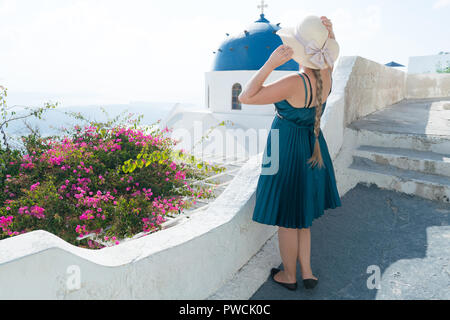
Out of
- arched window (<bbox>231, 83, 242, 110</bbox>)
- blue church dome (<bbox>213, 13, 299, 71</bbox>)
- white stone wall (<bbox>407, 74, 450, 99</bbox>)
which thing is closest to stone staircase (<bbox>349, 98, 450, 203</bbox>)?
white stone wall (<bbox>407, 74, 450, 99</bbox>)

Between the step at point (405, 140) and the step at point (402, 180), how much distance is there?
16.7 inches

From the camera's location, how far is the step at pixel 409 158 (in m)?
3.72

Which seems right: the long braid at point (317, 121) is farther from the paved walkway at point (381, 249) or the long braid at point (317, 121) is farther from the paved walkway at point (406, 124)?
the paved walkway at point (406, 124)

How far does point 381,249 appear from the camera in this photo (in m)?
2.87

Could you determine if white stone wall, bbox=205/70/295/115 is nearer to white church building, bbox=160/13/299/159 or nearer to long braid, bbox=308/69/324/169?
white church building, bbox=160/13/299/159

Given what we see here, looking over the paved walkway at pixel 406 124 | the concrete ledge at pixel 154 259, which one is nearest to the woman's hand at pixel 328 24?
the concrete ledge at pixel 154 259

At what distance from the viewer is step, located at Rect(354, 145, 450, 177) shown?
3717 millimetres

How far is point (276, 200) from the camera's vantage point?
2381mm

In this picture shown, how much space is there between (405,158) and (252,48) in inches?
575

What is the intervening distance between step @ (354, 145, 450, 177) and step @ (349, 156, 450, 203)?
0.05 metres

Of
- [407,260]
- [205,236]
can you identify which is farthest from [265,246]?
[407,260]

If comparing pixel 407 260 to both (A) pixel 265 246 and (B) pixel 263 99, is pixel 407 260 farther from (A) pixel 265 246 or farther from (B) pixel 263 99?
(B) pixel 263 99

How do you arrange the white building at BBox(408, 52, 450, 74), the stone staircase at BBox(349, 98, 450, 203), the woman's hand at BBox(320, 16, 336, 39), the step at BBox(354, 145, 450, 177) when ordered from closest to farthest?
the woman's hand at BBox(320, 16, 336, 39), the stone staircase at BBox(349, 98, 450, 203), the step at BBox(354, 145, 450, 177), the white building at BBox(408, 52, 450, 74)
